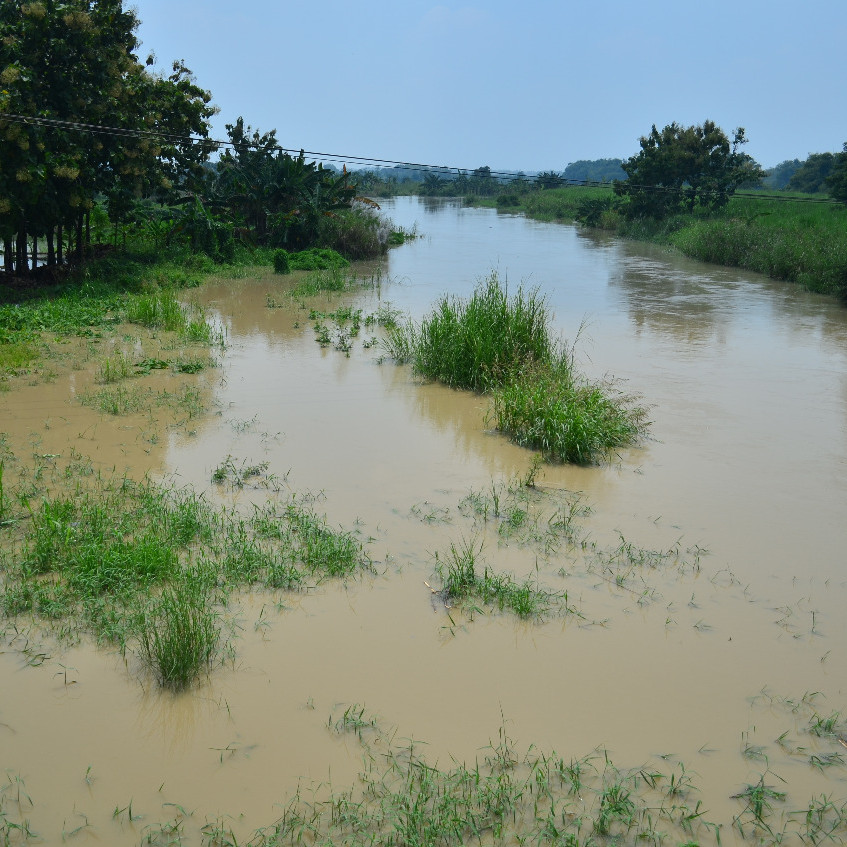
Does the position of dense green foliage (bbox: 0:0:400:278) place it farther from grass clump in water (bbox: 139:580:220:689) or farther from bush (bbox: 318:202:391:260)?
grass clump in water (bbox: 139:580:220:689)

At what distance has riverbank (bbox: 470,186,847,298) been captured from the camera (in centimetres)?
1855

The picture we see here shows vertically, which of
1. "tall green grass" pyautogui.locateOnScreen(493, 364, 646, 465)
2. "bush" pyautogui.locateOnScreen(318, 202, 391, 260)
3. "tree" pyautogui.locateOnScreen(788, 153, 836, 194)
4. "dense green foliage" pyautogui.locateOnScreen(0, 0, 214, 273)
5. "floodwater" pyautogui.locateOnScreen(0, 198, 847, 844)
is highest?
"tree" pyautogui.locateOnScreen(788, 153, 836, 194)

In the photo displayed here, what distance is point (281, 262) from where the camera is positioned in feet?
63.4

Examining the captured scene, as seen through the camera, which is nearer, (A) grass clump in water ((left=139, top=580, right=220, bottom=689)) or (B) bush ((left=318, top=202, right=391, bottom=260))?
(A) grass clump in water ((left=139, top=580, right=220, bottom=689))

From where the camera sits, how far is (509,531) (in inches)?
238

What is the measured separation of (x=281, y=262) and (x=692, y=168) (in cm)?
1831

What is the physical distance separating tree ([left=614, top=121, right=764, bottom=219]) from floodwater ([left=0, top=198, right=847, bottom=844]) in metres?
22.3

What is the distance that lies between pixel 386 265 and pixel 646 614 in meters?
18.4

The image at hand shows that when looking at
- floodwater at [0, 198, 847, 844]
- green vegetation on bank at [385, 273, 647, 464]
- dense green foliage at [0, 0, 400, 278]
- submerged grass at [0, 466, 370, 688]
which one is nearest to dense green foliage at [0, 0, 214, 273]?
dense green foliage at [0, 0, 400, 278]

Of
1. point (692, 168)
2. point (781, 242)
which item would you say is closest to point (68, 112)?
point (781, 242)

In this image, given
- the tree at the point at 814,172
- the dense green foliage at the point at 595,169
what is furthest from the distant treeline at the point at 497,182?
the dense green foliage at the point at 595,169

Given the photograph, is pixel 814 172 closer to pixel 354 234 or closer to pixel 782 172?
pixel 354 234

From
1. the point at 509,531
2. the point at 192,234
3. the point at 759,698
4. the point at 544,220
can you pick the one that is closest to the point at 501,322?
the point at 509,531

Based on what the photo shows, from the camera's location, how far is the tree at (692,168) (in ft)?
100
